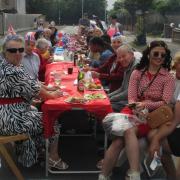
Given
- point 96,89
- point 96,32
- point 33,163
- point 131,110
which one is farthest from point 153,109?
point 96,32

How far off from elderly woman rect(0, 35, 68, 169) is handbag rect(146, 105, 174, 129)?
112 centimetres

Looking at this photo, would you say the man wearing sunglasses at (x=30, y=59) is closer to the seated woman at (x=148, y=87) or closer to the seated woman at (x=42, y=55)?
the seated woman at (x=42, y=55)

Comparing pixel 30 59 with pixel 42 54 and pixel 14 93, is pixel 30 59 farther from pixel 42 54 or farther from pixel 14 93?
pixel 14 93

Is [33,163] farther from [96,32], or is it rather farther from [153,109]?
[96,32]

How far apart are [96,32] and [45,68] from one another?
228 centimetres

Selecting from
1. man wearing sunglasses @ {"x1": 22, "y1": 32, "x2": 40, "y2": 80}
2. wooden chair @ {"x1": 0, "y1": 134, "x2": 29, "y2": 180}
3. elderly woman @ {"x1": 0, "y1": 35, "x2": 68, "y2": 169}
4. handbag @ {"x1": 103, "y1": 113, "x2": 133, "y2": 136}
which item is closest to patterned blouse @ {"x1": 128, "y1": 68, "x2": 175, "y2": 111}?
handbag @ {"x1": 103, "y1": 113, "x2": 133, "y2": 136}

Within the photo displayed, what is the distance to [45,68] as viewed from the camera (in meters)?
8.05

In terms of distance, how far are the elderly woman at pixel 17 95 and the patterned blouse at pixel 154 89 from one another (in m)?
0.89

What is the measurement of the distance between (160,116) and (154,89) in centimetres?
49

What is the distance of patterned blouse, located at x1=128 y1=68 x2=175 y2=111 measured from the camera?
14.9 feet

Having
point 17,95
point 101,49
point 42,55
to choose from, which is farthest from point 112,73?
point 42,55

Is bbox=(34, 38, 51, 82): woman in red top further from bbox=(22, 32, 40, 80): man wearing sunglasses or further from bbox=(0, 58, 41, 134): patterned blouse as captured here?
bbox=(0, 58, 41, 134): patterned blouse

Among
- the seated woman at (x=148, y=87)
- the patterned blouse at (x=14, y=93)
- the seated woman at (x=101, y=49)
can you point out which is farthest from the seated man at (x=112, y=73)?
the patterned blouse at (x=14, y=93)

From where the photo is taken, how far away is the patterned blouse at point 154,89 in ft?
14.9
